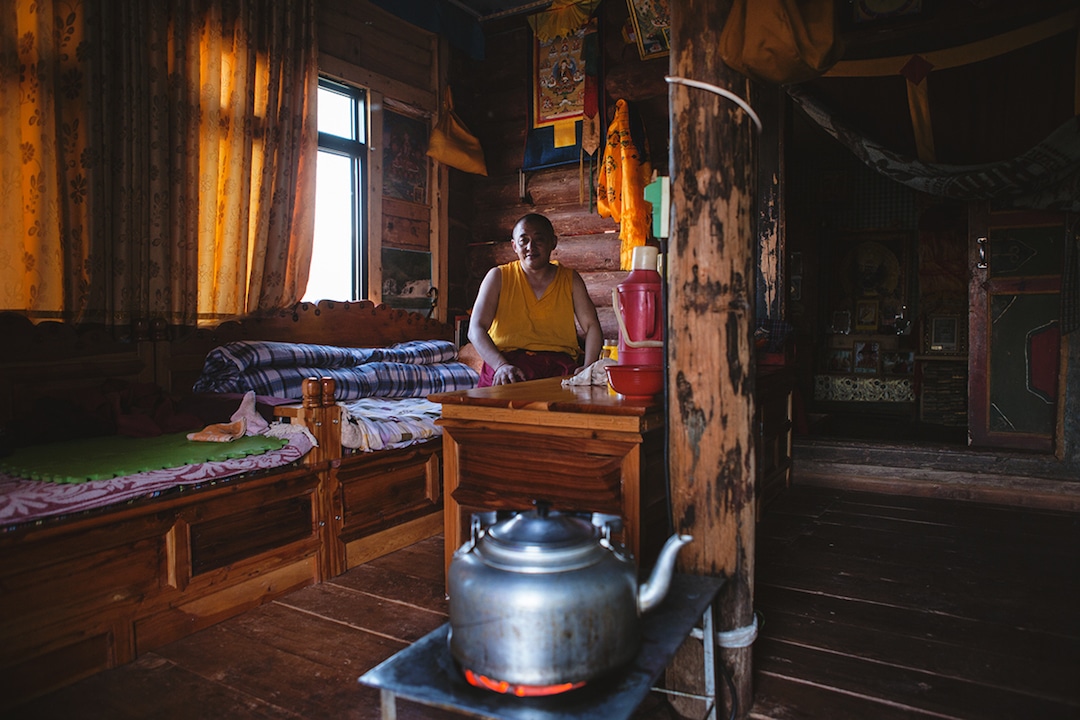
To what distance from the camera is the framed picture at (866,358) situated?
880 centimetres

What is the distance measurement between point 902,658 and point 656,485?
83 centimetres

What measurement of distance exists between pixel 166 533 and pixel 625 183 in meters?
Result: 3.46

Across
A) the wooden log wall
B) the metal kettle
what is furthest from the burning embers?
the wooden log wall

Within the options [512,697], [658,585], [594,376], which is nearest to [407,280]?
[594,376]

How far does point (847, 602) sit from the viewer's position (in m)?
2.39

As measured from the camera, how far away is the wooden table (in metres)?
1.91

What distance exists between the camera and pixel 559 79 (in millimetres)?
5152

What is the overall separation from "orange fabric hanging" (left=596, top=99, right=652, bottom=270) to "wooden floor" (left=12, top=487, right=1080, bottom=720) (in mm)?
2186

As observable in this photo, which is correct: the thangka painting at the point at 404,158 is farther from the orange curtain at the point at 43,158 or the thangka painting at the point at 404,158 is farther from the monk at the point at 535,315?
the orange curtain at the point at 43,158

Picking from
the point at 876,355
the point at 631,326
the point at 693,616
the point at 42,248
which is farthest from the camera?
the point at 876,355

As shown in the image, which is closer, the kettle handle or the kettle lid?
the kettle lid

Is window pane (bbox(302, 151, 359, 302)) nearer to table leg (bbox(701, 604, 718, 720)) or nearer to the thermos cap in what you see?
the thermos cap

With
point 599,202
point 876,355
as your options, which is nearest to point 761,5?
point 599,202

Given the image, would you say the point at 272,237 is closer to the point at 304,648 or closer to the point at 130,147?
the point at 130,147
